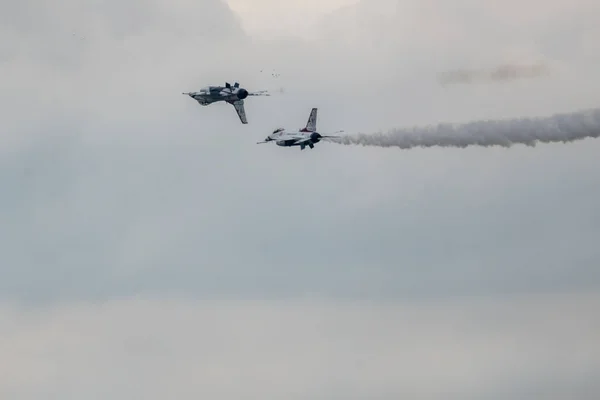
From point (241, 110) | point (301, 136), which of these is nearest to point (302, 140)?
point (301, 136)

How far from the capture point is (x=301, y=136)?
116m

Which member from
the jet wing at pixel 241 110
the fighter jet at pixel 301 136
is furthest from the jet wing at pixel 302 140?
the jet wing at pixel 241 110

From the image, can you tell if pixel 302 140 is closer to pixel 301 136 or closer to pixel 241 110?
pixel 301 136

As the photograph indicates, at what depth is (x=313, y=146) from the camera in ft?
379

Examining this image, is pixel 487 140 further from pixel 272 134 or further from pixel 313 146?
pixel 272 134

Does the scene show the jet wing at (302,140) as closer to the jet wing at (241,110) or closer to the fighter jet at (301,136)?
the fighter jet at (301,136)

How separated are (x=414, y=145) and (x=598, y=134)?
24.0 m

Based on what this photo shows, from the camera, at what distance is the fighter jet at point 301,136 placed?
115 m

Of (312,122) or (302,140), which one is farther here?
(312,122)

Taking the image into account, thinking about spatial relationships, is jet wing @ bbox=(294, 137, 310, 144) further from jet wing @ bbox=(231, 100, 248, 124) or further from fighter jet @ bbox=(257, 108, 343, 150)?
jet wing @ bbox=(231, 100, 248, 124)

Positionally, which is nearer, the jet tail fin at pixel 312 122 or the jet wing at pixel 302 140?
the jet wing at pixel 302 140

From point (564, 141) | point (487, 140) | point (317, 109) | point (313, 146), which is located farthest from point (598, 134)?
point (317, 109)

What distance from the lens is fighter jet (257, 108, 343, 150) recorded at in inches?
4528

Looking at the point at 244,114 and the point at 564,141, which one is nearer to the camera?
the point at 564,141
